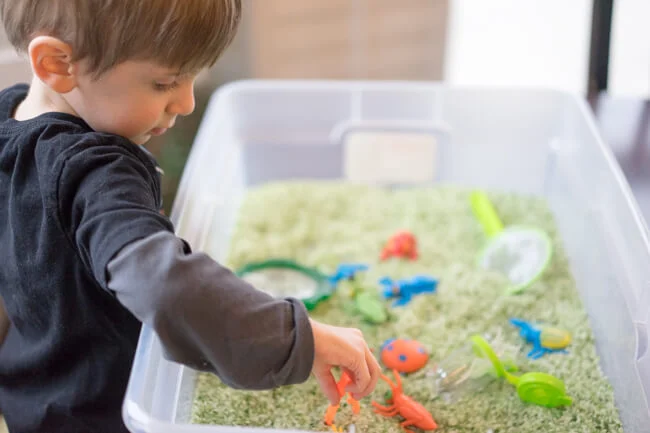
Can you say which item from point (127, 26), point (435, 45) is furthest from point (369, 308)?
point (435, 45)

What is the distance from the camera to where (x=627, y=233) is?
2.66 ft

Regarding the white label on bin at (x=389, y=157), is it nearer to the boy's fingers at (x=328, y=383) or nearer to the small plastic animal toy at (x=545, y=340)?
the small plastic animal toy at (x=545, y=340)

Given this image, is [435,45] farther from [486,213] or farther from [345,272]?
[345,272]

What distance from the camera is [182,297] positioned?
48 cm

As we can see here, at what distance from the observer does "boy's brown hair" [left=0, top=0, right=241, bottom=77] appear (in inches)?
21.2

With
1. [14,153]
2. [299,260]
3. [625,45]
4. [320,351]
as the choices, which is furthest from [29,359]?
[625,45]

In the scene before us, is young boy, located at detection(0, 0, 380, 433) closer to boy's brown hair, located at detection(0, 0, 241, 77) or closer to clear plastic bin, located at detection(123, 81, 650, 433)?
boy's brown hair, located at detection(0, 0, 241, 77)

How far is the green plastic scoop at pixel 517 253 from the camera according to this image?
969 millimetres

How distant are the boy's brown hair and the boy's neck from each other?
63mm

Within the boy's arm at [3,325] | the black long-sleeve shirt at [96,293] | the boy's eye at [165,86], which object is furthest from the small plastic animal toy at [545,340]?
the boy's arm at [3,325]

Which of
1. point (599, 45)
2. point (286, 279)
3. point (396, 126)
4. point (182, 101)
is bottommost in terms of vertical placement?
point (286, 279)

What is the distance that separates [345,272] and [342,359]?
442mm

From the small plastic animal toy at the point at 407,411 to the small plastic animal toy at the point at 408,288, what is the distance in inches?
8.1

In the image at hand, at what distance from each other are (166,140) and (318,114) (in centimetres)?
47
